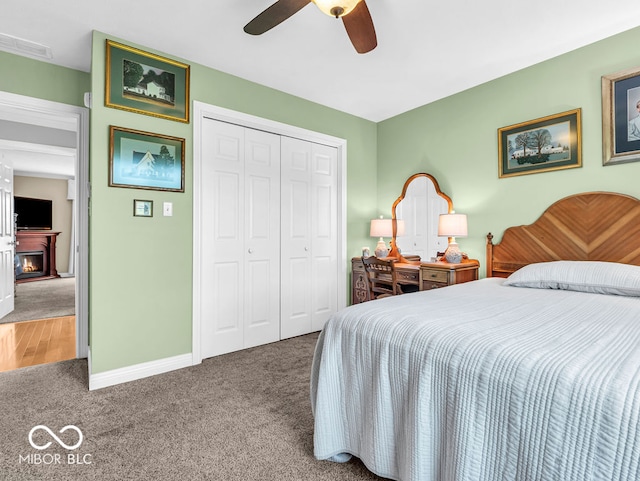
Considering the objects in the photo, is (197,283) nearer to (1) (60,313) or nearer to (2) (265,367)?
(2) (265,367)

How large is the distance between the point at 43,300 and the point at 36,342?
234cm

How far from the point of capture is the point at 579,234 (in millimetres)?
2549

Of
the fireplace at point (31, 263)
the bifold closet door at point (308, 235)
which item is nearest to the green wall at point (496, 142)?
the bifold closet door at point (308, 235)

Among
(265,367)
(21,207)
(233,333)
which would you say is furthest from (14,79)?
(21,207)

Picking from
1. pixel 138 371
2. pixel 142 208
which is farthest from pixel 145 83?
pixel 138 371

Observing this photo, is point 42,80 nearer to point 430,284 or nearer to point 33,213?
point 430,284

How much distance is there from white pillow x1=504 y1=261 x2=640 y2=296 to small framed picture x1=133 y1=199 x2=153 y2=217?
268cm

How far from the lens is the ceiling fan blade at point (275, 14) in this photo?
1709 millimetres

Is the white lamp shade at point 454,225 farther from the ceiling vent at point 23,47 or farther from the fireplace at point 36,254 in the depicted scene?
the fireplace at point 36,254

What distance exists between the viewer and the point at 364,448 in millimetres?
1425

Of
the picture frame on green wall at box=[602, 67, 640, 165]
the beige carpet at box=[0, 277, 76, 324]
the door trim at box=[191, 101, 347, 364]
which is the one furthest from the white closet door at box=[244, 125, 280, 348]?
the beige carpet at box=[0, 277, 76, 324]

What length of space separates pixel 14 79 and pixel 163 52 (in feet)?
3.58

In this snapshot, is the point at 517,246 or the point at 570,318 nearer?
the point at 570,318

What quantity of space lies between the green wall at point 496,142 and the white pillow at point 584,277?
0.69m
